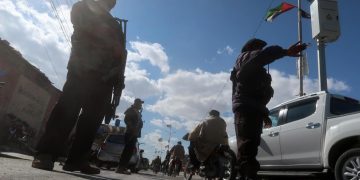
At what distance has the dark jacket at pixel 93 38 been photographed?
12.2 feet

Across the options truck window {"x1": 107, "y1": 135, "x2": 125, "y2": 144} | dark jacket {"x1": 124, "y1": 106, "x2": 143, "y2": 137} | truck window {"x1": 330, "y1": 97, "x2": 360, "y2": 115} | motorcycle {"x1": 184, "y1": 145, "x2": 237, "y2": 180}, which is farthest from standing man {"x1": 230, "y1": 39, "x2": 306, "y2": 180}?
truck window {"x1": 107, "y1": 135, "x2": 125, "y2": 144}

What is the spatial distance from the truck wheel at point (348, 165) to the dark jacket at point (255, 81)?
2390 millimetres

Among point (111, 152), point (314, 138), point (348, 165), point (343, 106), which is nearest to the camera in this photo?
point (348, 165)

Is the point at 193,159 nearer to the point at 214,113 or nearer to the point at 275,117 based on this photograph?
the point at 214,113

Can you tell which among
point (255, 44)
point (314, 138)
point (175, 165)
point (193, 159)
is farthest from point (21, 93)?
point (255, 44)

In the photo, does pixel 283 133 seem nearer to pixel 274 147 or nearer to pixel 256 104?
pixel 274 147

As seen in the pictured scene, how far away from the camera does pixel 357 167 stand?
17.4 feet

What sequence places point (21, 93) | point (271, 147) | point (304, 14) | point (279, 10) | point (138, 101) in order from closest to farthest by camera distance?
point (271, 147), point (138, 101), point (304, 14), point (279, 10), point (21, 93)

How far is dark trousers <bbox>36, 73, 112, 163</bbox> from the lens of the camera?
11.5 feet

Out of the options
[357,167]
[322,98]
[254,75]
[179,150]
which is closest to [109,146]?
[179,150]

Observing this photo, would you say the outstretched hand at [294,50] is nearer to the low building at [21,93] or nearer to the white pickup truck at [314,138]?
the white pickup truck at [314,138]

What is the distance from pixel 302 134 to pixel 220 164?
1676 millimetres

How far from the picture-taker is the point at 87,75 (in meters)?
3.69

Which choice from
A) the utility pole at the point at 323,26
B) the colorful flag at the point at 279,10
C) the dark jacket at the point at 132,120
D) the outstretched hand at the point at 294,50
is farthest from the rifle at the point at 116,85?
the colorful flag at the point at 279,10
